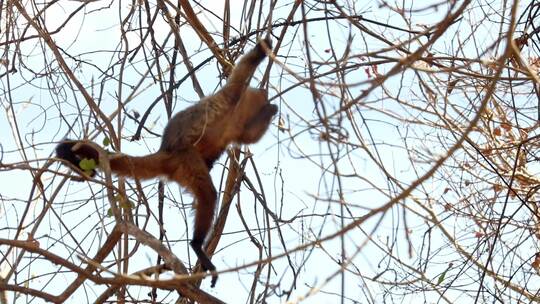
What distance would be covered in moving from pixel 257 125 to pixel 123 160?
84 cm

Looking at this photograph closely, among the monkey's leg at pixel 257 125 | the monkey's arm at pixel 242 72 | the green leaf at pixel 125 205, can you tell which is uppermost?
the monkey's arm at pixel 242 72

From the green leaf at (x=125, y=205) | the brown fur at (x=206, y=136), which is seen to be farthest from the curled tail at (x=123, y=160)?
the green leaf at (x=125, y=205)

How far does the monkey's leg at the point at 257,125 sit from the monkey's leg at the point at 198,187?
31 cm

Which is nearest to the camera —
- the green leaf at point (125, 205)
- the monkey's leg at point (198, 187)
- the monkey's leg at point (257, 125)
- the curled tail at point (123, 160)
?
the green leaf at point (125, 205)

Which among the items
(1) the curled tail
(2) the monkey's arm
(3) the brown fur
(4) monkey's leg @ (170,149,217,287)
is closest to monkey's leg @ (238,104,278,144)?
(3) the brown fur

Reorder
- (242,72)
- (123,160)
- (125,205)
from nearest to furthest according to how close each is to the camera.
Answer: (125,205) < (123,160) < (242,72)

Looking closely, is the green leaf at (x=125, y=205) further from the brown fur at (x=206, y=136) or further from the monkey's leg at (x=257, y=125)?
the monkey's leg at (x=257, y=125)

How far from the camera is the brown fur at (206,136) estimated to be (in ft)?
15.4

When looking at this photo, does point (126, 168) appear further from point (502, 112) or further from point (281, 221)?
point (502, 112)

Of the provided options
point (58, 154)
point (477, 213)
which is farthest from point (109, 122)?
point (477, 213)

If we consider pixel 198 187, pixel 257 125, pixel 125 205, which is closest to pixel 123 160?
pixel 198 187

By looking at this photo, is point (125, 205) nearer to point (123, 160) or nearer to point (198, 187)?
point (123, 160)

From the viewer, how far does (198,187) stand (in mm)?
4754

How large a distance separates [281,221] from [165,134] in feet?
3.39
